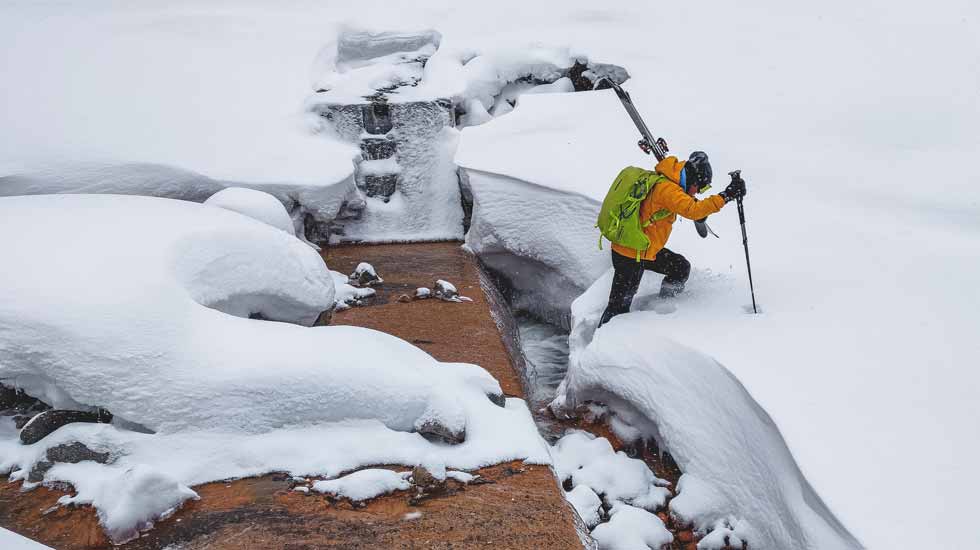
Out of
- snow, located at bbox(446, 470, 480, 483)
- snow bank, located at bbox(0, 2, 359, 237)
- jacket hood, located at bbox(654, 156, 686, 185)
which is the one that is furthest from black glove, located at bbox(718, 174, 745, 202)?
snow bank, located at bbox(0, 2, 359, 237)

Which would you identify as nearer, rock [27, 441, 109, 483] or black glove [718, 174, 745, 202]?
rock [27, 441, 109, 483]

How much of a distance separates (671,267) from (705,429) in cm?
133

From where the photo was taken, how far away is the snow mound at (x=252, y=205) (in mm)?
5836

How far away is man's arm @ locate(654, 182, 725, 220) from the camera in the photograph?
421cm

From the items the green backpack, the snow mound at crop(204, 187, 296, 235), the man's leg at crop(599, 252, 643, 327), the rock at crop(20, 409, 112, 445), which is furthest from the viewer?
the snow mound at crop(204, 187, 296, 235)

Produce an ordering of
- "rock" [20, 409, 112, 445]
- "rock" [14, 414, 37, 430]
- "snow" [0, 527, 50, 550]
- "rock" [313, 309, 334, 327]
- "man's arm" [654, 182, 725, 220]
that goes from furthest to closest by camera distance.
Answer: "rock" [313, 309, 334, 327]
"man's arm" [654, 182, 725, 220]
"rock" [14, 414, 37, 430]
"rock" [20, 409, 112, 445]
"snow" [0, 527, 50, 550]

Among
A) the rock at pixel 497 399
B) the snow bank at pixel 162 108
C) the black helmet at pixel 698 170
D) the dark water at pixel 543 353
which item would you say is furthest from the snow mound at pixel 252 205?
the black helmet at pixel 698 170

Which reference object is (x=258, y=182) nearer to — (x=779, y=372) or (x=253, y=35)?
(x=253, y=35)

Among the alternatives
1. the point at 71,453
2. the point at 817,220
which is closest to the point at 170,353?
the point at 71,453

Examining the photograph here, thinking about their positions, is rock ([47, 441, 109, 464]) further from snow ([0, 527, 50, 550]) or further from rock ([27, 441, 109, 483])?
snow ([0, 527, 50, 550])

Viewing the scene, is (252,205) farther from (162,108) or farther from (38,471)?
(38,471)

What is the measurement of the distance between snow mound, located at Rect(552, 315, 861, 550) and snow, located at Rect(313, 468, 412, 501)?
1647 millimetres

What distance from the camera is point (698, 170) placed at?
14.5 ft

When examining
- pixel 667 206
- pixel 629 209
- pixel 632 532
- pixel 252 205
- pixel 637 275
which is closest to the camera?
pixel 632 532
